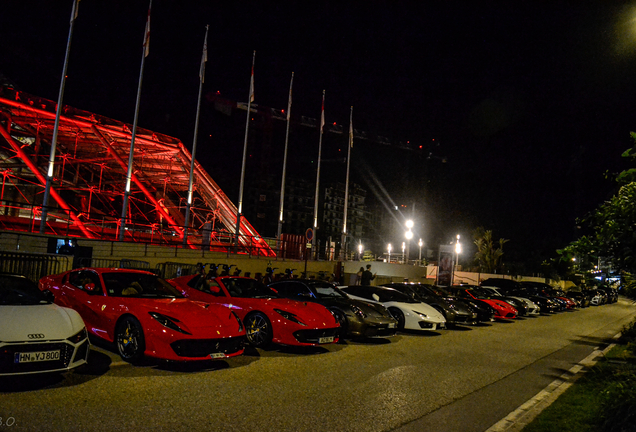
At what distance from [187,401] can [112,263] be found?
11.9 meters

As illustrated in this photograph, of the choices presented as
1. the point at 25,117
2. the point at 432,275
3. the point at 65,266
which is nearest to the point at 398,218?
the point at 432,275

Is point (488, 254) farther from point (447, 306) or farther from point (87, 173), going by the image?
point (87, 173)

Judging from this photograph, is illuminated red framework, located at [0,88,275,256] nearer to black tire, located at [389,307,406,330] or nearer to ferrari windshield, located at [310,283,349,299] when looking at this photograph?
ferrari windshield, located at [310,283,349,299]

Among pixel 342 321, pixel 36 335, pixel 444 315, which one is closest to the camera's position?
pixel 36 335

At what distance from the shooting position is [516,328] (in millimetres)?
16984

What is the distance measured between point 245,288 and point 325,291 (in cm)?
276

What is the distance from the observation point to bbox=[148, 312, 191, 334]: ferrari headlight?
21.9 feet

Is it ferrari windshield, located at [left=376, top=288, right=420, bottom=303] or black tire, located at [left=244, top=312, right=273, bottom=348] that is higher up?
ferrari windshield, located at [left=376, top=288, right=420, bottom=303]

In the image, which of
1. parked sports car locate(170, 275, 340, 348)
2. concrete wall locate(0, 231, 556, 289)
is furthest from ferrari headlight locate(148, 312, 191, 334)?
concrete wall locate(0, 231, 556, 289)

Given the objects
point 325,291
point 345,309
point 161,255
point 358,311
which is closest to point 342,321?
point 345,309

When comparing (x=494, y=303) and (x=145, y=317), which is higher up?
(x=145, y=317)

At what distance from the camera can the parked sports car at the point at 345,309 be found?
34.3 ft

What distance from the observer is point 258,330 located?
9023 mm

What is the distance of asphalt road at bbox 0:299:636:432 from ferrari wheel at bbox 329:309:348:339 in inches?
20.5
